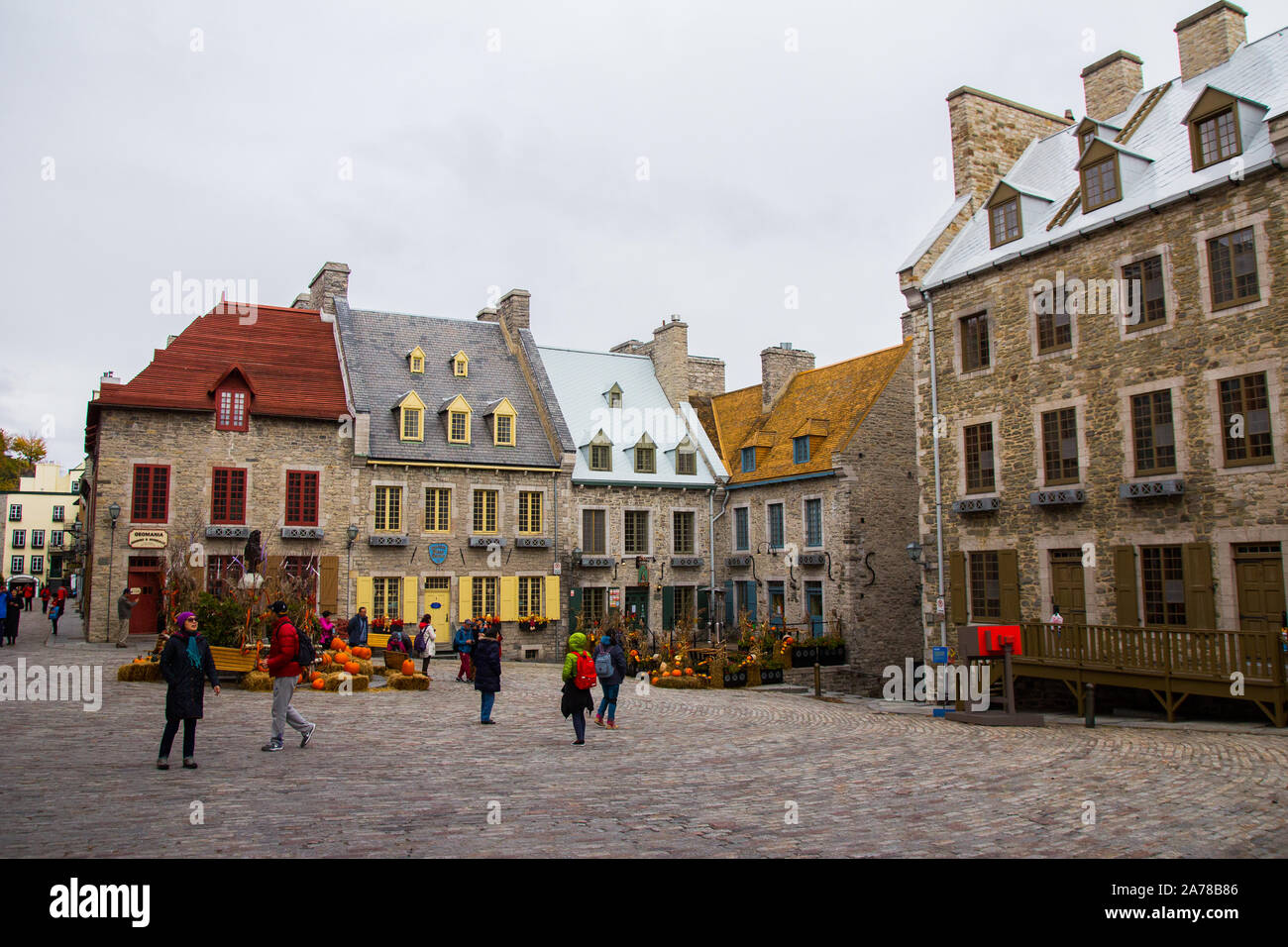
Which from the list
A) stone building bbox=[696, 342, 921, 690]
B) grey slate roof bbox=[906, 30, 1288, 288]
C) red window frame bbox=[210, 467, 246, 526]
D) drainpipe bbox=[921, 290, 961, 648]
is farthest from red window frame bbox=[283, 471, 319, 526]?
grey slate roof bbox=[906, 30, 1288, 288]

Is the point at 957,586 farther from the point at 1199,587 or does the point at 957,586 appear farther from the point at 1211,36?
the point at 1211,36

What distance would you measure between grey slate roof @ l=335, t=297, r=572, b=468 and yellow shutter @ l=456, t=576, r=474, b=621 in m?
4.04

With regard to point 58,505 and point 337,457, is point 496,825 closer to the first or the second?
point 337,457

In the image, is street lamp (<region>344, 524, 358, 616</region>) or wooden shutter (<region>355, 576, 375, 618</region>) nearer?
street lamp (<region>344, 524, 358, 616</region>)

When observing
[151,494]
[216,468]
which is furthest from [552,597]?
[151,494]

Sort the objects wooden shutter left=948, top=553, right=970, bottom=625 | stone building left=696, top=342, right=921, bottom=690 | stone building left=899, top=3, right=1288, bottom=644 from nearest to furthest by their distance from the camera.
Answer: stone building left=899, top=3, right=1288, bottom=644 < wooden shutter left=948, top=553, right=970, bottom=625 < stone building left=696, top=342, right=921, bottom=690

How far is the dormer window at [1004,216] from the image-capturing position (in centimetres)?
2291

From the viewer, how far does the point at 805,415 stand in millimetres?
33531

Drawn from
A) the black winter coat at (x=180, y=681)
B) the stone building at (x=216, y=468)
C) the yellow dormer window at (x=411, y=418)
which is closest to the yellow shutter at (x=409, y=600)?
the stone building at (x=216, y=468)

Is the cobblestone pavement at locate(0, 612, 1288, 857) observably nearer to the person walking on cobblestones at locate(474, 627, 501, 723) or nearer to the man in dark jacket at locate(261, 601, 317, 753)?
the man in dark jacket at locate(261, 601, 317, 753)

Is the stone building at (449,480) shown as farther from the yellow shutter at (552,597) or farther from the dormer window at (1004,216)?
the dormer window at (1004,216)

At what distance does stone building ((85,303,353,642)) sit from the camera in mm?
26375

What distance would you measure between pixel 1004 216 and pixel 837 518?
34.4 ft

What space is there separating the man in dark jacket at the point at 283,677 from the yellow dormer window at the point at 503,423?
67.2 feet
